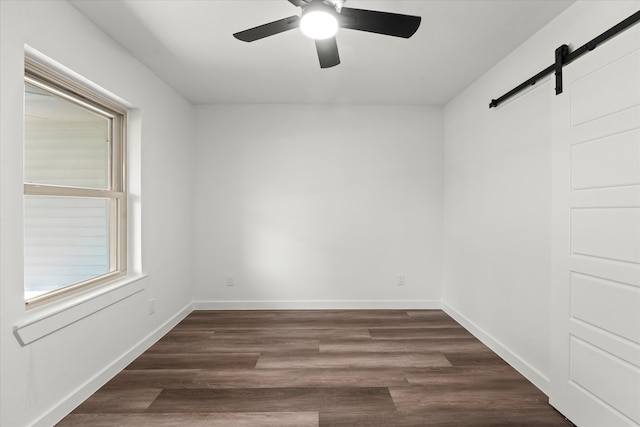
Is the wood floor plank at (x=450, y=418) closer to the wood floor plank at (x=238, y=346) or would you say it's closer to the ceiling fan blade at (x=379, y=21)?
the wood floor plank at (x=238, y=346)

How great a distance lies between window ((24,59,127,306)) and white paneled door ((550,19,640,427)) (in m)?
3.11

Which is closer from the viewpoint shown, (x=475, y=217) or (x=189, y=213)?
(x=475, y=217)

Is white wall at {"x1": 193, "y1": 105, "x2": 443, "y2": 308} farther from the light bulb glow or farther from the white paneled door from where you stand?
the light bulb glow

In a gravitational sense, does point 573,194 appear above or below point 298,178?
below

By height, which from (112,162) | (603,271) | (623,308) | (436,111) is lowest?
(623,308)

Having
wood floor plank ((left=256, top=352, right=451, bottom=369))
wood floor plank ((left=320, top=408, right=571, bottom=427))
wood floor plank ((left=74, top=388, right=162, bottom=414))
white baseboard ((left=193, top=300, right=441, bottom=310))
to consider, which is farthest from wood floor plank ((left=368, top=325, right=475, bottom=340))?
wood floor plank ((left=74, top=388, right=162, bottom=414))

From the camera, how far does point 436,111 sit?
4.25m

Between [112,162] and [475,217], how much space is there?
3316mm

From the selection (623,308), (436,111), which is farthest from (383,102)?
(623,308)

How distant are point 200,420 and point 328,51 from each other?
2.31m

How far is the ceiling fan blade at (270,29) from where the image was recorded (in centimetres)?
178

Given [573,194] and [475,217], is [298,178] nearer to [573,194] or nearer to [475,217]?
[475,217]

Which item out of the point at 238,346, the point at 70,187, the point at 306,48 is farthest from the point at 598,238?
the point at 70,187

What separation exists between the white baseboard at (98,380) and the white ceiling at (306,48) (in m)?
2.40
